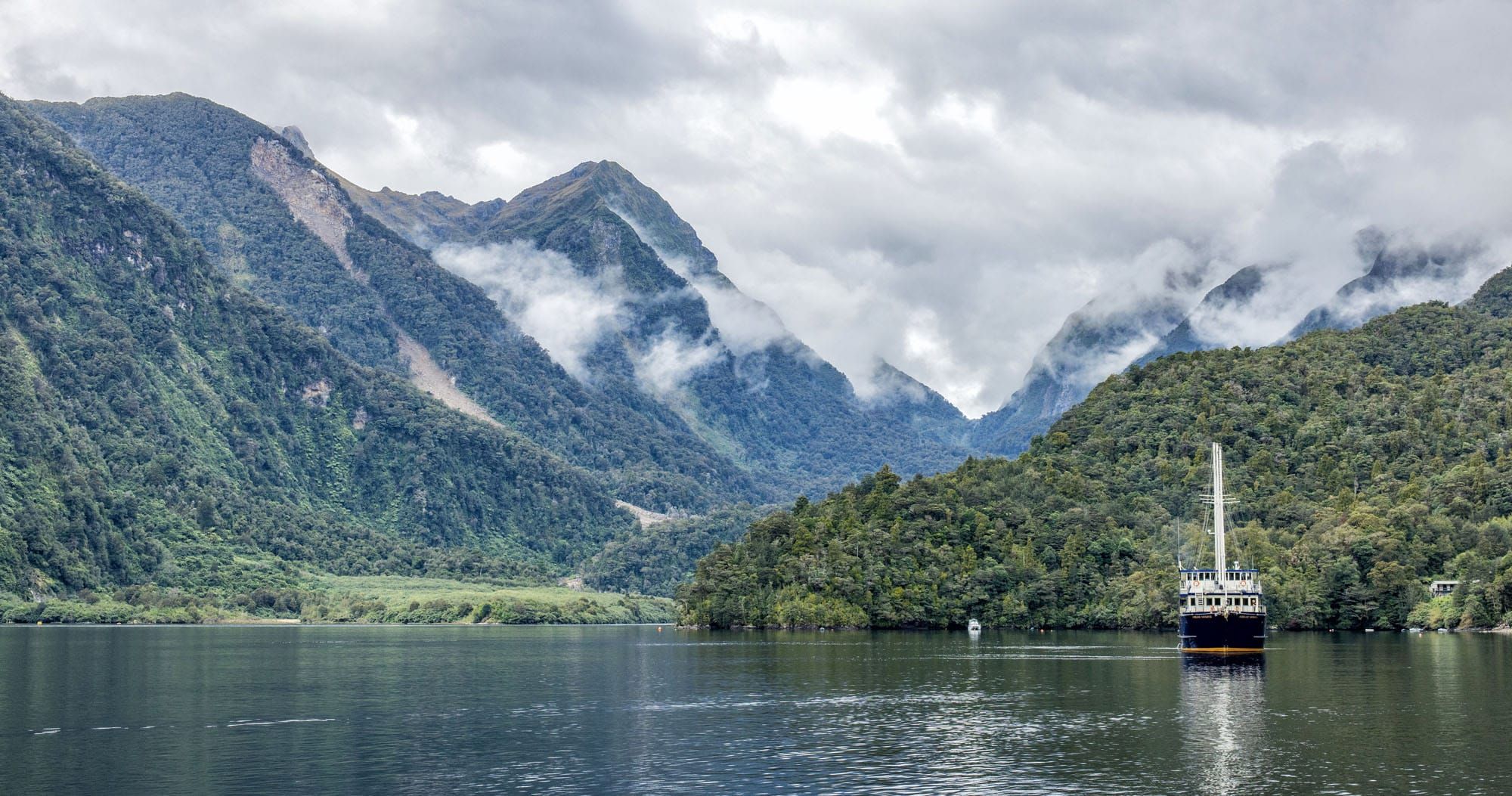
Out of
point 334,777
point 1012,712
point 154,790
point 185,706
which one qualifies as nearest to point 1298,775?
point 1012,712

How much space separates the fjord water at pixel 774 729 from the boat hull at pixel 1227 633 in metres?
14.9

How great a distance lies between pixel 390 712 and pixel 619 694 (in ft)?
81.7

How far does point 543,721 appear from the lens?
107312 millimetres

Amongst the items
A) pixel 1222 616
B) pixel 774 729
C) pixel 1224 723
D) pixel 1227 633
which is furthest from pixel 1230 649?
pixel 774 729

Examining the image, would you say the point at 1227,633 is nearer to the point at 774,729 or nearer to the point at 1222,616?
the point at 1222,616

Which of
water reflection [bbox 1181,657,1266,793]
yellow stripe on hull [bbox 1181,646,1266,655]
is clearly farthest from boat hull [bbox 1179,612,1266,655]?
water reflection [bbox 1181,657,1266,793]

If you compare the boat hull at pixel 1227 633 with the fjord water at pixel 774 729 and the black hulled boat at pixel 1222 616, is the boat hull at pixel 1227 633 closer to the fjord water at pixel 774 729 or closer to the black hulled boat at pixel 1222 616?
the black hulled boat at pixel 1222 616

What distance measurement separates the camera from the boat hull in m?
179

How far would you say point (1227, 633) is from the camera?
179500mm

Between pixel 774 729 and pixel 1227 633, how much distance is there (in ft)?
A: 318

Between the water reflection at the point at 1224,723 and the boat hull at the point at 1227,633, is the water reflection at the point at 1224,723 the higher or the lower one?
the lower one

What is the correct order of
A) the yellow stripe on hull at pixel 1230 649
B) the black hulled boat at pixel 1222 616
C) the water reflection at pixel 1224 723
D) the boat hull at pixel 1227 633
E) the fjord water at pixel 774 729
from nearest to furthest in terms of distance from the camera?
the fjord water at pixel 774 729, the water reflection at pixel 1224 723, the yellow stripe on hull at pixel 1230 649, the boat hull at pixel 1227 633, the black hulled boat at pixel 1222 616

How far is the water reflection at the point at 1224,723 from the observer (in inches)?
3130

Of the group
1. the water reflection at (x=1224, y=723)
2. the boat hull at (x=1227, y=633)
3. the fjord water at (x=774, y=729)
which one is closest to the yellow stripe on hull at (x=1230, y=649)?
the boat hull at (x=1227, y=633)
